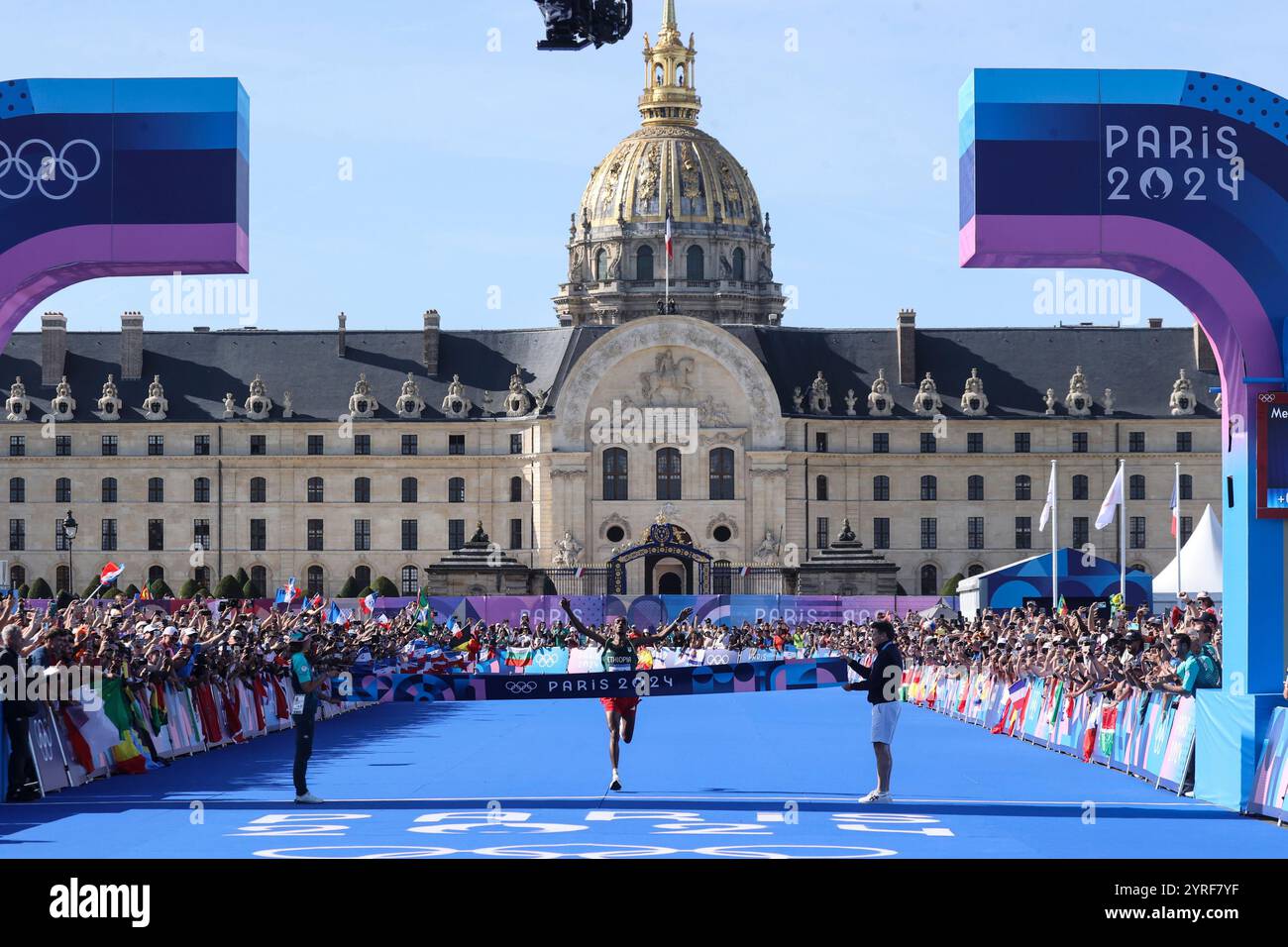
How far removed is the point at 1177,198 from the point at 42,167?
11166 millimetres

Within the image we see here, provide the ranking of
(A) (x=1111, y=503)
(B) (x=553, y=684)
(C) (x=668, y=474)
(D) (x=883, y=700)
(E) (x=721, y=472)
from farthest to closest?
(C) (x=668, y=474)
(E) (x=721, y=472)
(A) (x=1111, y=503)
(B) (x=553, y=684)
(D) (x=883, y=700)

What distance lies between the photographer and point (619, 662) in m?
24.9

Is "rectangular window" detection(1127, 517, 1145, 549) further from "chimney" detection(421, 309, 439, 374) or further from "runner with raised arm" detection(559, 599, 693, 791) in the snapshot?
"runner with raised arm" detection(559, 599, 693, 791)

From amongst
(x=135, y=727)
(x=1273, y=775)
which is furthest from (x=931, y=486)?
(x=1273, y=775)

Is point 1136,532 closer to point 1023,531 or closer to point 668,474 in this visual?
point 1023,531

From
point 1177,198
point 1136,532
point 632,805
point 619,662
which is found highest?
point 1177,198

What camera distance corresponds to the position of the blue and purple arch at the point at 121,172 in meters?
22.6

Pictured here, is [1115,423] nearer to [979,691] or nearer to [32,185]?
[979,691]

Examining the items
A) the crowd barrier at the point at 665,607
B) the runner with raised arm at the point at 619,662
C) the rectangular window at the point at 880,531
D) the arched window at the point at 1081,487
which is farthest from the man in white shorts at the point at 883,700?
the arched window at the point at 1081,487

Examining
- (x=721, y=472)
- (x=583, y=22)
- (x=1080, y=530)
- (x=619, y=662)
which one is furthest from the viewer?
(x=1080, y=530)

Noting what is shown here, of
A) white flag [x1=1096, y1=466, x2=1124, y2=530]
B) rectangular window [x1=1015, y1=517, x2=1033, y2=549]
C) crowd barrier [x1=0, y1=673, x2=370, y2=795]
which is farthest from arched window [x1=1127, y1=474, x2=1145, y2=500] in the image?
crowd barrier [x1=0, y1=673, x2=370, y2=795]

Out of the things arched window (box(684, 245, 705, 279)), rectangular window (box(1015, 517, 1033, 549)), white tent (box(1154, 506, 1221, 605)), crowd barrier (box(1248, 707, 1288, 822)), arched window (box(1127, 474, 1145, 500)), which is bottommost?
crowd barrier (box(1248, 707, 1288, 822))

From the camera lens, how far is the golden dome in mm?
141375
